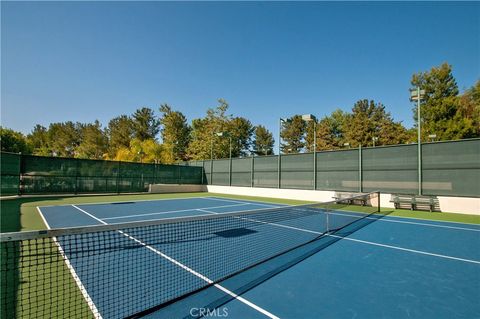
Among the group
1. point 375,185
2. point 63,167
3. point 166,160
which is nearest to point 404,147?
point 375,185

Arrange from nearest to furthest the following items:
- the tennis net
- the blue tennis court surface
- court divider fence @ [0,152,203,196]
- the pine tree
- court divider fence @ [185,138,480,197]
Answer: the tennis net
the blue tennis court surface
court divider fence @ [185,138,480,197]
court divider fence @ [0,152,203,196]
the pine tree

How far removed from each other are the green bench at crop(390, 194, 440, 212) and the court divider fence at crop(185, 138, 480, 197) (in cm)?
71

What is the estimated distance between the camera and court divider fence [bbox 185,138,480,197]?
13461mm

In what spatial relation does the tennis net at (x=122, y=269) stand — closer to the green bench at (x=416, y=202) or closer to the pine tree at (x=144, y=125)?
the green bench at (x=416, y=202)

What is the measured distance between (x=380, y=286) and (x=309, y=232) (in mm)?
3965

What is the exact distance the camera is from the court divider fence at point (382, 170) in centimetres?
1346

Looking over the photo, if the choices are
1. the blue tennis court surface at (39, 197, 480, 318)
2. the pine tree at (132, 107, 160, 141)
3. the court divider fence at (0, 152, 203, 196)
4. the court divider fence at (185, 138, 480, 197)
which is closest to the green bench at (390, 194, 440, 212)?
the court divider fence at (185, 138, 480, 197)

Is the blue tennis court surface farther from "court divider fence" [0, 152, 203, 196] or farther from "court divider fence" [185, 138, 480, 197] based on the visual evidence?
"court divider fence" [0, 152, 203, 196]

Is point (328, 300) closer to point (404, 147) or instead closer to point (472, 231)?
point (472, 231)

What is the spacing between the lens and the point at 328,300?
399 cm

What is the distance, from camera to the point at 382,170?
647 inches

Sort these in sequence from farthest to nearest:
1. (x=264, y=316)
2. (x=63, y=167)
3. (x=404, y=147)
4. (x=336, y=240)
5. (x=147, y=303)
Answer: (x=63, y=167)
(x=404, y=147)
(x=336, y=240)
(x=147, y=303)
(x=264, y=316)

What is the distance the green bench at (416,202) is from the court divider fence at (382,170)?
0.71 meters

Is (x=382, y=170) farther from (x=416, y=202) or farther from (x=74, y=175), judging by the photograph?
(x=74, y=175)
